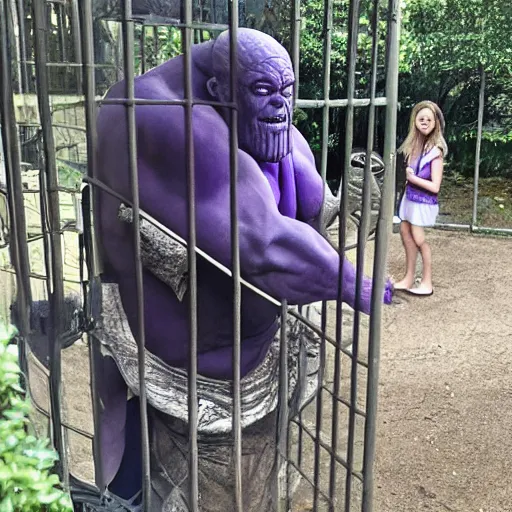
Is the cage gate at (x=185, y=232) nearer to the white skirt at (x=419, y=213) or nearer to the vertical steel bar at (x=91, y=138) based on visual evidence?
the vertical steel bar at (x=91, y=138)

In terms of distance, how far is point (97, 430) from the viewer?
2.13m

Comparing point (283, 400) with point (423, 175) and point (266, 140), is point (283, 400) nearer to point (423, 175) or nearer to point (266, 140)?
point (266, 140)

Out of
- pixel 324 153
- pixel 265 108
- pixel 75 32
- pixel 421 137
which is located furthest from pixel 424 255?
pixel 75 32

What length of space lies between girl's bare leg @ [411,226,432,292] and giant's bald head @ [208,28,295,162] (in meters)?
4.97

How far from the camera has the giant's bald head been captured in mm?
1972

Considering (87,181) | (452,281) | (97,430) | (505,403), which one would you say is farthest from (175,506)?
(452,281)

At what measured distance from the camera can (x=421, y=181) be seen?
6.56 meters

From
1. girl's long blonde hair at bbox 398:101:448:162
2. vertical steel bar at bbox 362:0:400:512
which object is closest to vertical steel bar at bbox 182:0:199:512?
vertical steel bar at bbox 362:0:400:512

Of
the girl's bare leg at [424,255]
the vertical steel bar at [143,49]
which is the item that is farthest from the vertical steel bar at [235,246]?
the girl's bare leg at [424,255]

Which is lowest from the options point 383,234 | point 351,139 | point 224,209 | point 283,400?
point 283,400

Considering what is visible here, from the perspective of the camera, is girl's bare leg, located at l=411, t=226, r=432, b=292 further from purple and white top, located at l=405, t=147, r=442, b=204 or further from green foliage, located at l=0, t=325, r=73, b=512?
green foliage, located at l=0, t=325, r=73, b=512

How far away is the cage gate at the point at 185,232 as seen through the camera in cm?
191

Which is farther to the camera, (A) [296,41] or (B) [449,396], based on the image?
(B) [449,396]

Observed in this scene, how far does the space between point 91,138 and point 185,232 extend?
35 centimetres
